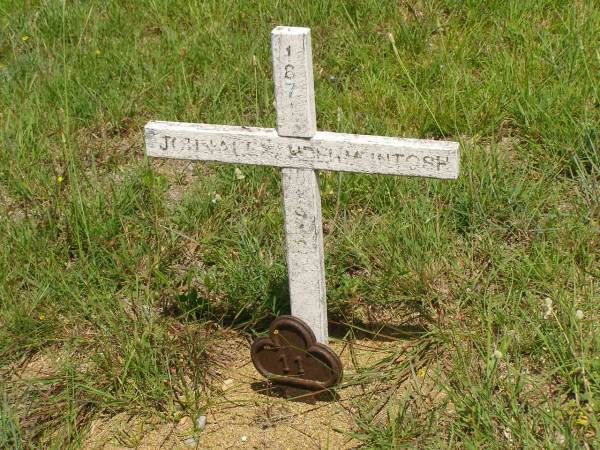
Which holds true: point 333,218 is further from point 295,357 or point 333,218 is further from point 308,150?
point 308,150

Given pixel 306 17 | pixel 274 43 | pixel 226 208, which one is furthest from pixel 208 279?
pixel 306 17

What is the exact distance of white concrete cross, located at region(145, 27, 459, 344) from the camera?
97.2 inches

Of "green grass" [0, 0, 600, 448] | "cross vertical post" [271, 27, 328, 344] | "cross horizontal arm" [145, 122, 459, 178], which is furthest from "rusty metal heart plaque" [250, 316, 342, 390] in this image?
"cross horizontal arm" [145, 122, 459, 178]

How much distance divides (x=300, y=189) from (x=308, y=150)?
0.46 feet

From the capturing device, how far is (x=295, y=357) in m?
2.92

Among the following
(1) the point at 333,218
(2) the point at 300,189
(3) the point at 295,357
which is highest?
(2) the point at 300,189

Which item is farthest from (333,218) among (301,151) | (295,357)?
(301,151)

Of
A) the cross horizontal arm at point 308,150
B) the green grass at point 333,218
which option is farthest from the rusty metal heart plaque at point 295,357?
the cross horizontal arm at point 308,150

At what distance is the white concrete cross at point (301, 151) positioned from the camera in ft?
8.10

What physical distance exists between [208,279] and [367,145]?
1.00 metres

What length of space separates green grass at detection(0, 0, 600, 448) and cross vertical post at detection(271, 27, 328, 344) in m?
0.35

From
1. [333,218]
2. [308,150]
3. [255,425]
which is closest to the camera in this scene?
[308,150]

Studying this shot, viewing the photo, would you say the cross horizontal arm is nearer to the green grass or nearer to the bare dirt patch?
the green grass

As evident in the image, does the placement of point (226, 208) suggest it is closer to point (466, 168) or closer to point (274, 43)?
point (466, 168)
